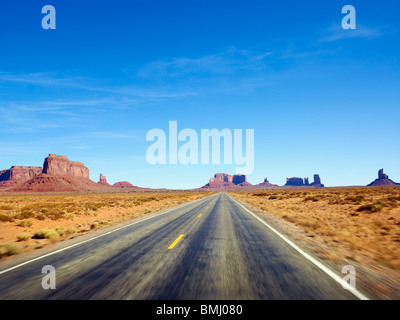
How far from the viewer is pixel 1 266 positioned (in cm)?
593

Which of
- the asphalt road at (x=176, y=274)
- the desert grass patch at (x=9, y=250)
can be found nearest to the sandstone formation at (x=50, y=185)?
the desert grass patch at (x=9, y=250)

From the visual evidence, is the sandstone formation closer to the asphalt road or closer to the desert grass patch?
the desert grass patch

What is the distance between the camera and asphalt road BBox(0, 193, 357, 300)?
3.80 metres

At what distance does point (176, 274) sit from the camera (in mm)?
4691

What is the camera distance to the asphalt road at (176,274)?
3.80 metres

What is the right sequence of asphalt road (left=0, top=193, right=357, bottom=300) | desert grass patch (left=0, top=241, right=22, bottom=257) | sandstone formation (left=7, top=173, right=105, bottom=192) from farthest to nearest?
sandstone formation (left=7, top=173, right=105, bottom=192) < desert grass patch (left=0, top=241, right=22, bottom=257) < asphalt road (left=0, top=193, right=357, bottom=300)

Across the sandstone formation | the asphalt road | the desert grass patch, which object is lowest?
the sandstone formation

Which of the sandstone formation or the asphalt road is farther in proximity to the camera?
the sandstone formation

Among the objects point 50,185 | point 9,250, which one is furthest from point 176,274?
point 50,185

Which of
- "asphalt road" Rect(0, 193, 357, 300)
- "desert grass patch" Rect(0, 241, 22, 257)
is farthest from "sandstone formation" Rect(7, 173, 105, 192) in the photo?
"asphalt road" Rect(0, 193, 357, 300)

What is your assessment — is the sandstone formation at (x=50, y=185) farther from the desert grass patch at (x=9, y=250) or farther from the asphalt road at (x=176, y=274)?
the asphalt road at (x=176, y=274)
